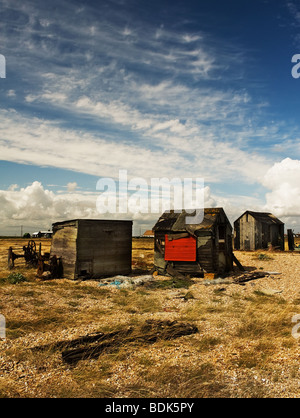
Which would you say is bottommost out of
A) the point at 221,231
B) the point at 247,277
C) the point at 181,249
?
the point at 247,277

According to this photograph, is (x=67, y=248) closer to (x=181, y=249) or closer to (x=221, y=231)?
(x=181, y=249)

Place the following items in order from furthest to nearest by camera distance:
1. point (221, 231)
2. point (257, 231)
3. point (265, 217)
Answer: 1. point (265, 217)
2. point (257, 231)
3. point (221, 231)

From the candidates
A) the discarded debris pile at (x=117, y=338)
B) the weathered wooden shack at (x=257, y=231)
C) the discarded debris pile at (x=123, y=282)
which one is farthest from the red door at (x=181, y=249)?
the weathered wooden shack at (x=257, y=231)

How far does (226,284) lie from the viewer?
16.2 metres

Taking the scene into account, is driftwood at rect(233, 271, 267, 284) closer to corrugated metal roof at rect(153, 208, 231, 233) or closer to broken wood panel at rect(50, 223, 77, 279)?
corrugated metal roof at rect(153, 208, 231, 233)

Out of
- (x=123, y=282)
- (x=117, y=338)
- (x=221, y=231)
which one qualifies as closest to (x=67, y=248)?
(x=123, y=282)

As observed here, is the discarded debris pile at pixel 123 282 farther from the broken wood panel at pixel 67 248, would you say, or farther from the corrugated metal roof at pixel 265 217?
the corrugated metal roof at pixel 265 217

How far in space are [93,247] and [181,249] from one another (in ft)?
18.1

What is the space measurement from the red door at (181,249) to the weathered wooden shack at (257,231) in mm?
21371

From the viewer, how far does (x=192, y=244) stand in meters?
18.4

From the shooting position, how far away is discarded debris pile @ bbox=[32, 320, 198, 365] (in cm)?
701

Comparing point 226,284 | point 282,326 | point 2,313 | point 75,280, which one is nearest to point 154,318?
point 282,326

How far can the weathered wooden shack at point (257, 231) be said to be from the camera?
122 ft
